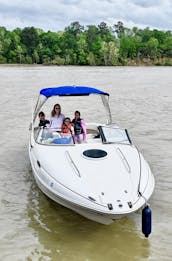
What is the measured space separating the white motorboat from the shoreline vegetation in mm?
104469

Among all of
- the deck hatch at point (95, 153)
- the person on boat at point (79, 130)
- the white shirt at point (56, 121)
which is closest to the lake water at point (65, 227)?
the deck hatch at point (95, 153)

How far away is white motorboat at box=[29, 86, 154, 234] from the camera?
6.23 meters

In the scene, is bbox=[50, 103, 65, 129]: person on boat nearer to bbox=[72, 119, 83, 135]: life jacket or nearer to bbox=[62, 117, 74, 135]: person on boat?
bbox=[72, 119, 83, 135]: life jacket

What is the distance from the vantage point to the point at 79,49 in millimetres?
117500

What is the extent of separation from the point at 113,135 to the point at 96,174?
202 centimetres

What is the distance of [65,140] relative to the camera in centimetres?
853

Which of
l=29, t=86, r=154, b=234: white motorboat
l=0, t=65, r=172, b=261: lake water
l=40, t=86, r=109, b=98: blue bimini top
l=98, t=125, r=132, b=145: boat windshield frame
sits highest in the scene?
l=40, t=86, r=109, b=98: blue bimini top

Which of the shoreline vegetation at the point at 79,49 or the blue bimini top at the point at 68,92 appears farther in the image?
the shoreline vegetation at the point at 79,49

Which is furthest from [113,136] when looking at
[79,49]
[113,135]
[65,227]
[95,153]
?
[79,49]

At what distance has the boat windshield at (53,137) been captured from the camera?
8517 millimetres

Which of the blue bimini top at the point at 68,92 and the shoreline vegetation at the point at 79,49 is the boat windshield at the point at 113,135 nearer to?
the blue bimini top at the point at 68,92

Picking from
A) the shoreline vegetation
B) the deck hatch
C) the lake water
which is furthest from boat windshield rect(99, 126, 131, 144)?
the shoreline vegetation

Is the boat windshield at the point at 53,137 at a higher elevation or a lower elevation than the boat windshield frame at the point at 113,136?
lower

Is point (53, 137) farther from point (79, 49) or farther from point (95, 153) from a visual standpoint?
point (79, 49)
